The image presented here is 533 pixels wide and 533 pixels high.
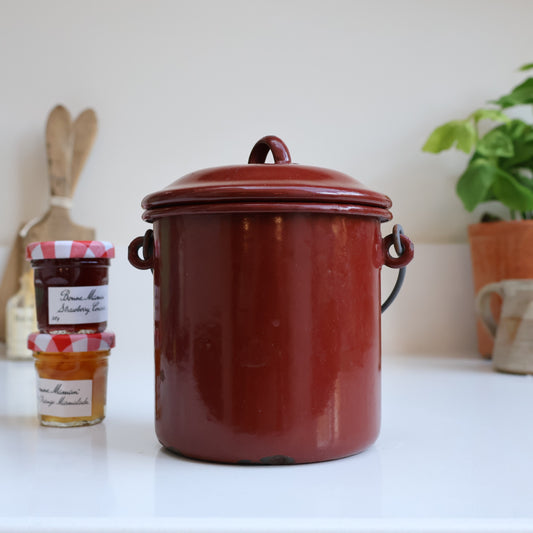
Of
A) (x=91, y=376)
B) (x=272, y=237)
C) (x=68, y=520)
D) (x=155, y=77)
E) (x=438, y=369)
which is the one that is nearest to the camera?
(x=68, y=520)

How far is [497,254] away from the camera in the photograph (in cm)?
125

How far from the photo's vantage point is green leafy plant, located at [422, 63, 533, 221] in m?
1.23

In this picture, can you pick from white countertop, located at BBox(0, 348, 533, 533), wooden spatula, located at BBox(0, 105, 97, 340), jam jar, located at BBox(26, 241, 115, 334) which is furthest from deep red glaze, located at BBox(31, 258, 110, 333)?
wooden spatula, located at BBox(0, 105, 97, 340)

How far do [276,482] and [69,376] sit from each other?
29 cm

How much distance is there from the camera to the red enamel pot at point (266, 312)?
532mm

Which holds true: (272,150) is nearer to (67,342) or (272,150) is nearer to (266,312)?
(266,312)

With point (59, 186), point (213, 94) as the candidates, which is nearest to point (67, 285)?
point (59, 186)

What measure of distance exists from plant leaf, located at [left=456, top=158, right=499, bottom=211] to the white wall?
5.8 inches

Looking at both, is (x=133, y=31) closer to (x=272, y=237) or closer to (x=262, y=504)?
(x=272, y=237)

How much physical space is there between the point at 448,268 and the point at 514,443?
771 mm

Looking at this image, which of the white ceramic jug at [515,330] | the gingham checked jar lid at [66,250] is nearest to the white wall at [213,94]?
the white ceramic jug at [515,330]

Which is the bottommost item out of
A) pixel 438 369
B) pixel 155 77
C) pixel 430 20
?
pixel 438 369

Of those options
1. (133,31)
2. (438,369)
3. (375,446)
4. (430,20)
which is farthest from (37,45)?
(375,446)

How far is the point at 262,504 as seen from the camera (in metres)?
0.45
